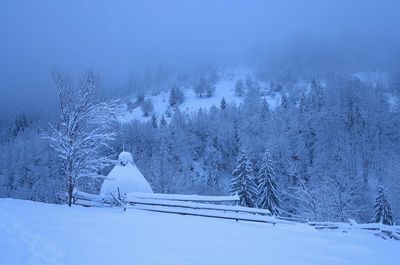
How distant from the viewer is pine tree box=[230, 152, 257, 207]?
39.8 m

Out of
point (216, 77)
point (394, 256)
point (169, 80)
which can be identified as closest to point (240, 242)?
point (394, 256)

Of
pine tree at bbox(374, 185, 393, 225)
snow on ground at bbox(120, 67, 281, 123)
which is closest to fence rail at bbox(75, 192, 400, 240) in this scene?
pine tree at bbox(374, 185, 393, 225)

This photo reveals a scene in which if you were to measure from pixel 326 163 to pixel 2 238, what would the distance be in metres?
57.4

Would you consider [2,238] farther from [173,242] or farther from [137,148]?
[137,148]

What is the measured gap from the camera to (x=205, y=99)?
134625 mm

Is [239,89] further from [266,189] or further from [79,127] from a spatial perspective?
[79,127]

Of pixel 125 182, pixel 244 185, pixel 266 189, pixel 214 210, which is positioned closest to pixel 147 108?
pixel 266 189

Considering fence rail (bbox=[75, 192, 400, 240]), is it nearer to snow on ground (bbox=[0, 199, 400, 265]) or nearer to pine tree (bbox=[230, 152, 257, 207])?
snow on ground (bbox=[0, 199, 400, 265])

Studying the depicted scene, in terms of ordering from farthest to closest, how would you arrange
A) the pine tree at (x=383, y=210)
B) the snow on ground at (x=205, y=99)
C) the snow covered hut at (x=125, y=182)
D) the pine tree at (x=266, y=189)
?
1. the snow on ground at (x=205, y=99)
2. the pine tree at (x=266, y=189)
3. the pine tree at (x=383, y=210)
4. the snow covered hut at (x=125, y=182)

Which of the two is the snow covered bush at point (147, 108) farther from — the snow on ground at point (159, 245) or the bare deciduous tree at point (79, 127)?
the snow on ground at point (159, 245)

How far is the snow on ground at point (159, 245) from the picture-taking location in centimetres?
634

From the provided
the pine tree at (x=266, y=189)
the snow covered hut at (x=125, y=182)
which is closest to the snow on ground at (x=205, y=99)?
the pine tree at (x=266, y=189)

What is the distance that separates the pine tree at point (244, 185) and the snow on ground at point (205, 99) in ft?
225

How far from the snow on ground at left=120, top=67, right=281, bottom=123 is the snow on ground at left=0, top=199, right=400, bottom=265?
99188mm
